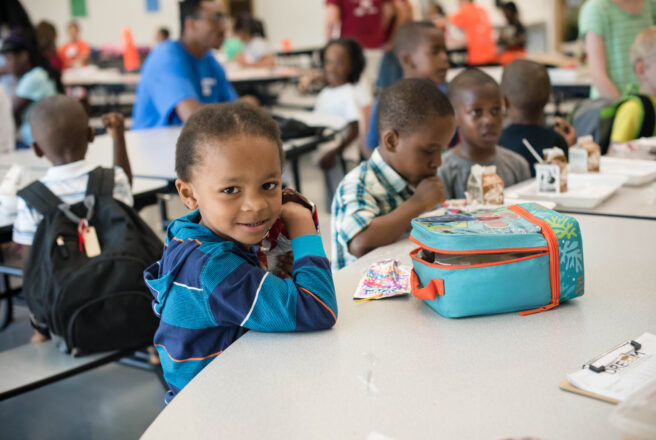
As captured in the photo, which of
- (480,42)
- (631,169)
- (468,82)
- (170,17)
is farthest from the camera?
(170,17)

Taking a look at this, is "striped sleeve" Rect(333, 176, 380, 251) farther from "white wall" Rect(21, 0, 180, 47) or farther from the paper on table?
"white wall" Rect(21, 0, 180, 47)

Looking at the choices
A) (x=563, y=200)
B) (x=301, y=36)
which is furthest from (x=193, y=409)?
(x=301, y=36)

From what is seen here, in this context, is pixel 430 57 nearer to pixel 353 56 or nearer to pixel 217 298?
pixel 353 56

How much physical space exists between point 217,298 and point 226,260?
7cm

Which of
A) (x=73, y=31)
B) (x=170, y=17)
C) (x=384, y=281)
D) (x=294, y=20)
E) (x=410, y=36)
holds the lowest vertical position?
(x=384, y=281)

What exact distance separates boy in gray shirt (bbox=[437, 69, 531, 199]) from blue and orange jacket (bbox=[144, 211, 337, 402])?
1.21 metres

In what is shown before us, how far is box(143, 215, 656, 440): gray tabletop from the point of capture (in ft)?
2.74

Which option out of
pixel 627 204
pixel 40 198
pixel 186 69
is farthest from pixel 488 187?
pixel 186 69

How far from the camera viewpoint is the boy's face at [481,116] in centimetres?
234

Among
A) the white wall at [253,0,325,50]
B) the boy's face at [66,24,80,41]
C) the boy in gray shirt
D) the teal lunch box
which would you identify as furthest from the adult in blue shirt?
the white wall at [253,0,325,50]

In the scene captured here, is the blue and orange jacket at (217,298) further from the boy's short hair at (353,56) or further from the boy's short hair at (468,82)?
the boy's short hair at (353,56)

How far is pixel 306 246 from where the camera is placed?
1228 mm

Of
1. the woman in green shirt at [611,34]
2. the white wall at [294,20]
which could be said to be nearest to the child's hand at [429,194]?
the woman in green shirt at [611,34]

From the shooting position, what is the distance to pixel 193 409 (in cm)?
89
